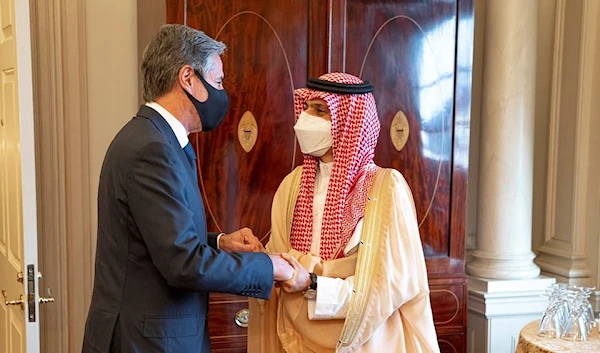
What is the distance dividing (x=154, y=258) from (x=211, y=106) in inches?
18.3

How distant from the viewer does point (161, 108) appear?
1885mm

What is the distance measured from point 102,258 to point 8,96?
809 mm

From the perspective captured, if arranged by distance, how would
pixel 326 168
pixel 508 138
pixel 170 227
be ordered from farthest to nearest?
pixel 508 138
pixel 326 168
pixel 170 227

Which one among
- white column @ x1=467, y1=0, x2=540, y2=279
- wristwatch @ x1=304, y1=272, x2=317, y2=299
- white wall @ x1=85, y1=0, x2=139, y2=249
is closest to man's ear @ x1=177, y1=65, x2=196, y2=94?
wristwatch @ x1=304, y1=272, x2=317, y2=299

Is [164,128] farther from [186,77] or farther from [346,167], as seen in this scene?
[346,167]

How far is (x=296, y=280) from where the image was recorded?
195cm

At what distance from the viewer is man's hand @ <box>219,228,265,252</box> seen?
2189 millimetres

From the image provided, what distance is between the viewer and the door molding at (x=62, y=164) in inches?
120

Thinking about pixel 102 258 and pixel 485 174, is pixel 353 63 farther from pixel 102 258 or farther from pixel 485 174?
pixel 102 258

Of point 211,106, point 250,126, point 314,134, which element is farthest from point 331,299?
point 250,126

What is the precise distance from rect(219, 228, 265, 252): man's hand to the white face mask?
1.11ft

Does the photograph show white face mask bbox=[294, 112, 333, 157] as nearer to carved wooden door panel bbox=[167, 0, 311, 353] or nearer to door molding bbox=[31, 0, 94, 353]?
carved wooden door panel bbox=[167, 0, 311, 353]

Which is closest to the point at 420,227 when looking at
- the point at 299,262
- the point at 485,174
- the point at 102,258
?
the point at 485,174

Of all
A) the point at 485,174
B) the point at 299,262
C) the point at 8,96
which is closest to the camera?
the point at 299,262
